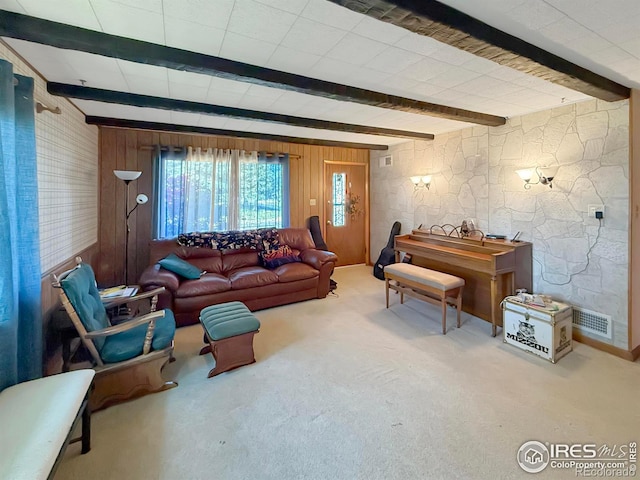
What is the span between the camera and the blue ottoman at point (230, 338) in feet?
7.89

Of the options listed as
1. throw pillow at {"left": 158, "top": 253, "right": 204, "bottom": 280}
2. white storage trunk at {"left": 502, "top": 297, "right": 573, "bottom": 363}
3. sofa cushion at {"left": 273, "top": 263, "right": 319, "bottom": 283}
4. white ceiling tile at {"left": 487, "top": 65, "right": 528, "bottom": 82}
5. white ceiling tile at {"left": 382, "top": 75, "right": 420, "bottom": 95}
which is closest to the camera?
white ceiling tile at {"left": 487, "top": 65, "right": 528, "bottom": 82}

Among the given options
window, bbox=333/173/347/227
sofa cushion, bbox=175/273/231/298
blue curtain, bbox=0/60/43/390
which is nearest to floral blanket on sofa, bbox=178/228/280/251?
sofa cushion, bbox=175/273/231/298

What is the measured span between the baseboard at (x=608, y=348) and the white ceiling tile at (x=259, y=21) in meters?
3.76

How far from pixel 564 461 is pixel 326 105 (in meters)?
3.37

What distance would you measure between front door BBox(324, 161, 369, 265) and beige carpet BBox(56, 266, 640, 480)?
3093 millimetres

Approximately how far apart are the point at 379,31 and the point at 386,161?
13.0ft

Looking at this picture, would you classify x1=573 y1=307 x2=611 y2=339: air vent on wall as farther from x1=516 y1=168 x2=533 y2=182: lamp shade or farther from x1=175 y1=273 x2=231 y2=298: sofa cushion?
x1=175 y1=273 x2=231 y2=298: sofa cushion

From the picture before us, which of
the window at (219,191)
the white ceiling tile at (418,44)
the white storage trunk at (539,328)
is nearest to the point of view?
the white ceiling tile at (418,44)

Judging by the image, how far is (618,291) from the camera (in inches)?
107

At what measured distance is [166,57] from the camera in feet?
6.47

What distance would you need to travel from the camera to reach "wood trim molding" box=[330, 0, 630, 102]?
1428mm

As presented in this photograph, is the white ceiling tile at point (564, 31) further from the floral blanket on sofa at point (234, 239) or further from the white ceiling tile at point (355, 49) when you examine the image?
the floral blanket on sofa at point (234, 239)

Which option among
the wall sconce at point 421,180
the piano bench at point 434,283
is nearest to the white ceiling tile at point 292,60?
the piano bench at point 434,283

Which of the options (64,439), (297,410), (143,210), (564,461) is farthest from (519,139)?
(143,210)
